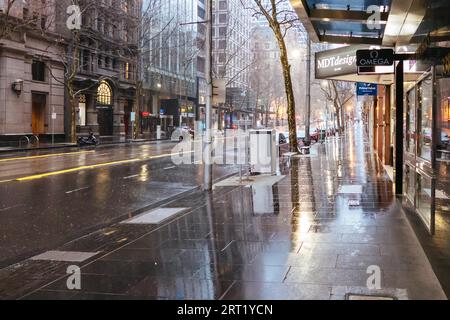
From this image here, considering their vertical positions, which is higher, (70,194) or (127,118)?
(127,118)

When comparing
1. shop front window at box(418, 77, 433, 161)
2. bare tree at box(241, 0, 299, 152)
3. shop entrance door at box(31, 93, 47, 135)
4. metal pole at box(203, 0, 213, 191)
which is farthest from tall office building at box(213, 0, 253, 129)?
shop front window at box(418, 77, 433, 161)

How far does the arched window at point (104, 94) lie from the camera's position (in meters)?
54.2

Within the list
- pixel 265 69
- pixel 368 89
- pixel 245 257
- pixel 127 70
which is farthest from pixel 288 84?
pixel 265 69

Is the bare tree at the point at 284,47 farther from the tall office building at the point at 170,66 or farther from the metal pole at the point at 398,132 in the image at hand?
the tall office building at the point at 170,66

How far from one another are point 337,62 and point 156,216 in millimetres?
11851

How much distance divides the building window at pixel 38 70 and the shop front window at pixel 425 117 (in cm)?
3973

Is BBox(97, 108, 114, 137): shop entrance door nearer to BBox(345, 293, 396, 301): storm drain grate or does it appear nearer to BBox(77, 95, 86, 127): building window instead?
BBox(77, 95, 86, 127): building window

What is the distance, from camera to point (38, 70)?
4303cm

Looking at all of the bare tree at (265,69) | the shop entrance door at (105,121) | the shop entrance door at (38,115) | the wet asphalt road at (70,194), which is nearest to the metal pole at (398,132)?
the wet asphalt road at (70,194)

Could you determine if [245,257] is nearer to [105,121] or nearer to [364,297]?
[364,297]

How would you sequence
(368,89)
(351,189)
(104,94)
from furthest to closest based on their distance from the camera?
1. (104,94)
2. (368,89)
3. (351,189)

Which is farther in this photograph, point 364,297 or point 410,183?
point 410,183

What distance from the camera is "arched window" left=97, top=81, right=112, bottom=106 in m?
54.2

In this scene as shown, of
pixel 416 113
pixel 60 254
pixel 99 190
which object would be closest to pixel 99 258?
pixel 60 254
